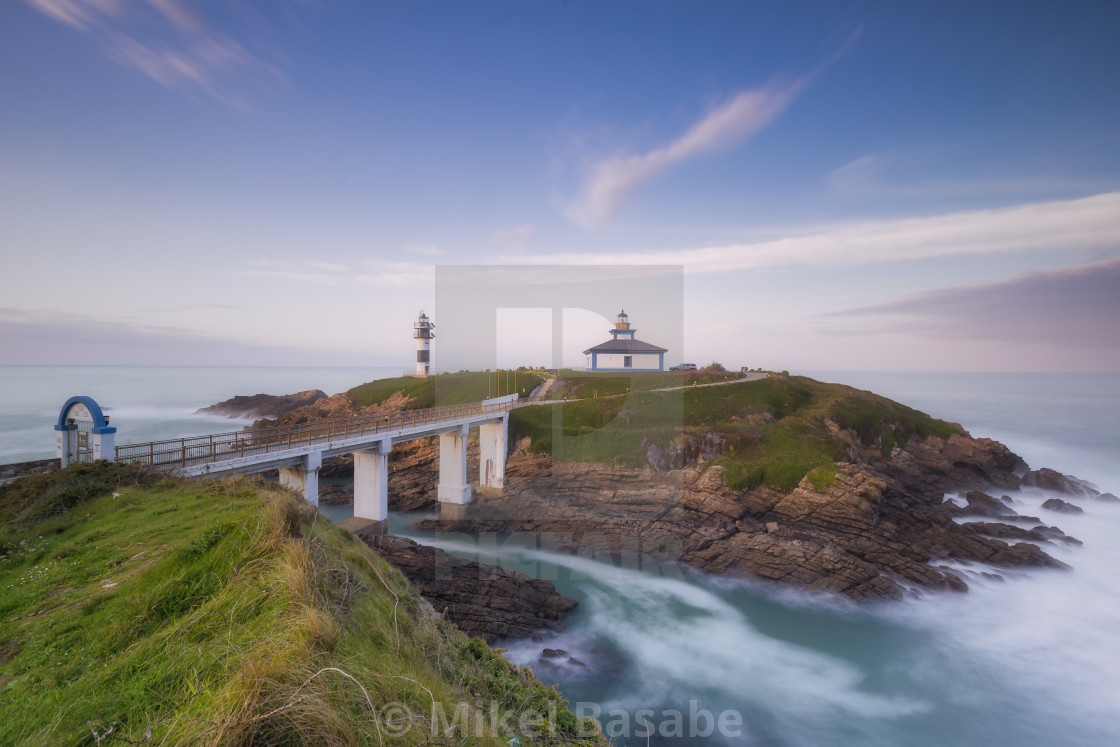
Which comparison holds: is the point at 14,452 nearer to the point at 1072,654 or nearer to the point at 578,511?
the point at 578,511

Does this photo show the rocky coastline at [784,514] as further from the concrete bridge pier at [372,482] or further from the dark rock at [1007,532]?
the concrete bridge pier at [372,482]

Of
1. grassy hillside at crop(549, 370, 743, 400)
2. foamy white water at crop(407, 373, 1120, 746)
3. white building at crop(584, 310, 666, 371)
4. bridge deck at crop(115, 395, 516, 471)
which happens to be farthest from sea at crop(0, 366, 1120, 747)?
white building at crop(584, 310, 666, 371)

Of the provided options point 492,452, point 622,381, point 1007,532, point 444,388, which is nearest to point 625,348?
point 622,381

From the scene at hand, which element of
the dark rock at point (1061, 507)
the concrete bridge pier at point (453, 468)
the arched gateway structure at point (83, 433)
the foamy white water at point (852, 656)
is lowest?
the foamy white water at point (852, 656)

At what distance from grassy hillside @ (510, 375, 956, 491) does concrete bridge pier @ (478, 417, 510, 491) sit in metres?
1.66

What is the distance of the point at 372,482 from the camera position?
21.9 metres

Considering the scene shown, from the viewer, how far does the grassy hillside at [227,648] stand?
3361 mm

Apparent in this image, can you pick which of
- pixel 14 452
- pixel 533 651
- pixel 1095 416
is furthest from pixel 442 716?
pixel 1095 416

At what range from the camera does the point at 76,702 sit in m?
3.81

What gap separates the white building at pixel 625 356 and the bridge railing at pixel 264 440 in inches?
918

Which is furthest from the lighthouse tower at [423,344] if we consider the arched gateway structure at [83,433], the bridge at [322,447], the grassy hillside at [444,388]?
the arched gateway structure at [83,433]

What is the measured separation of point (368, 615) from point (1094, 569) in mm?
30092

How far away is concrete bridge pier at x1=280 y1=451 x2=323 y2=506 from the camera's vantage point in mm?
18047

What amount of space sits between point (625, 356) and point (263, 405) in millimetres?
47664
